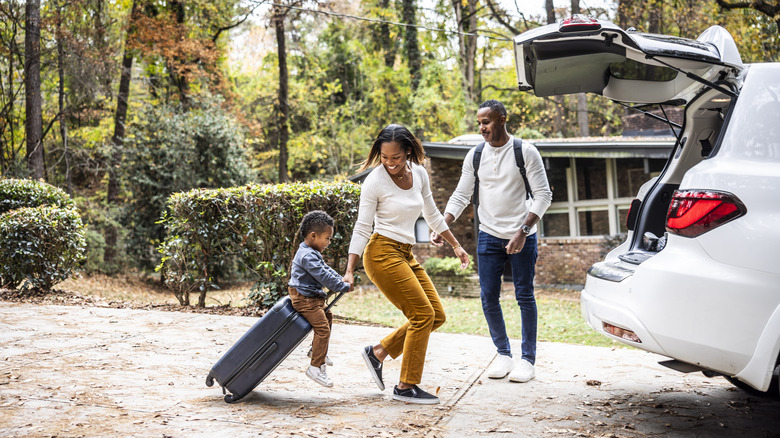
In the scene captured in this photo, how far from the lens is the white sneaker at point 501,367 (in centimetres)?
498

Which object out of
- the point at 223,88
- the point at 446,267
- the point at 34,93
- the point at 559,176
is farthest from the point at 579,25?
the point at 223,88

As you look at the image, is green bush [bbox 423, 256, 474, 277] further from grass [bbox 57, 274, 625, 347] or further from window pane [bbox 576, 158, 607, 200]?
window pane [bbox 576, 158, 607, 200]

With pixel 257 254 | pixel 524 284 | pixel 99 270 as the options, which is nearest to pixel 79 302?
pixel 257 254

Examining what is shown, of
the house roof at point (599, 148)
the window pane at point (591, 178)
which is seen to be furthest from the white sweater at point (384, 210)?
the window pane at point (591, 178)

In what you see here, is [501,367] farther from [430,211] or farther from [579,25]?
[579,25]

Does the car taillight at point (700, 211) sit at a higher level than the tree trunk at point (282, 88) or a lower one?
lower

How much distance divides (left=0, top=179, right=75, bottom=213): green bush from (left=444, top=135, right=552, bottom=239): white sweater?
8011mm

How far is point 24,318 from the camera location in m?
7.08

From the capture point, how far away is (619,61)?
452 centimetres

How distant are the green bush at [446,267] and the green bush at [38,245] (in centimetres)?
998

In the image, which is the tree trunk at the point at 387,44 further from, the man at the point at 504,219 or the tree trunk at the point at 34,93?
the man at the point at 504,219

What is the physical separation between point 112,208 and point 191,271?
11885 mm

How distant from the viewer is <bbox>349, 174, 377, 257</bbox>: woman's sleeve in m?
4.24

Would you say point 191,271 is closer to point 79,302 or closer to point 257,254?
point 257,254
